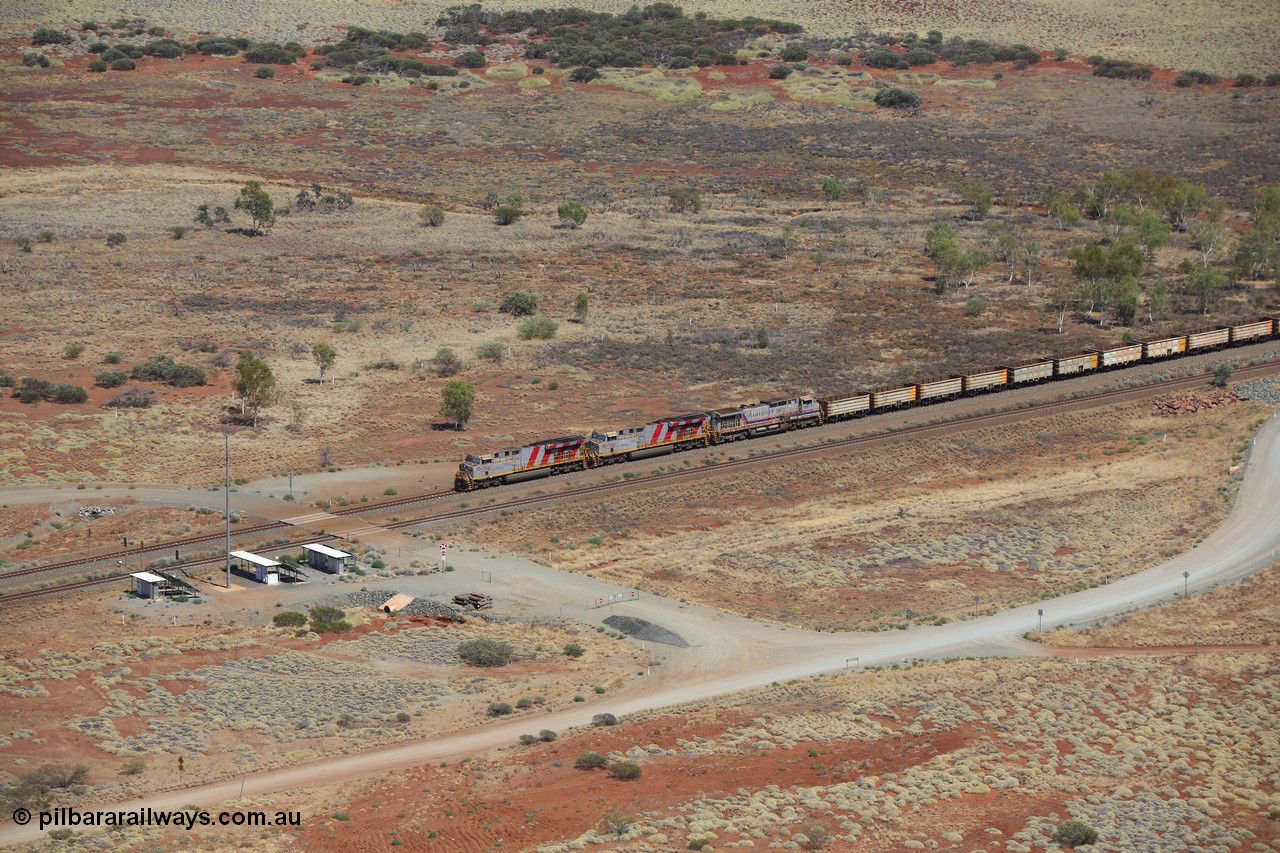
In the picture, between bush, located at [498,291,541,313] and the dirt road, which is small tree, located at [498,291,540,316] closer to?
bush, located at [498,291,541,313]

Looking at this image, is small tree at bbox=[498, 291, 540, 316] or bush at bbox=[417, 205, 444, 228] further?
bush at bbox=[417, 205, 444, 228]

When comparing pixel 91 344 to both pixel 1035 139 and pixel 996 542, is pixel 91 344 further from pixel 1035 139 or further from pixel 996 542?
pixel 1035 139

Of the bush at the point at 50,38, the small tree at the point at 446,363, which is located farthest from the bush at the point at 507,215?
the bush at the point at 50,38

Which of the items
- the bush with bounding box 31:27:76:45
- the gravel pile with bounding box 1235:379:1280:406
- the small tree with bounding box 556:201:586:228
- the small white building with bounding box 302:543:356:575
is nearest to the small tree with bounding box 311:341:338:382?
the small white building with bounding box 302:543:356:575

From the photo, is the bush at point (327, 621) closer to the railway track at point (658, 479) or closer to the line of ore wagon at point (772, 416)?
the railway track at point (658, 479)

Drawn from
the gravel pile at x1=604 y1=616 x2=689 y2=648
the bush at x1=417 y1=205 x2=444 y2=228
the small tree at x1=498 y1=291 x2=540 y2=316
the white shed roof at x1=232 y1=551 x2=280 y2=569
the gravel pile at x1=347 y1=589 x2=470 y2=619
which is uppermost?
the bush at x1=417 y1=205 x2=444 y2=228

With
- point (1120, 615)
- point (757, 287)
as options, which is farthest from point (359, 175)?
point (1120, 615)

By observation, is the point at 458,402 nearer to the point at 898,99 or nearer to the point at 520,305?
the point at 520,305
